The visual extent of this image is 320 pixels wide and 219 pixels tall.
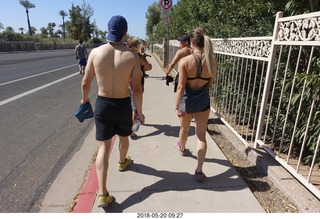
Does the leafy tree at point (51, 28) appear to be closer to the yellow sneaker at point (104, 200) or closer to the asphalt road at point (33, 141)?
the asphalt road at point (33, 141)

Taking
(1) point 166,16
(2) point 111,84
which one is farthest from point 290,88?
(1) point 166,16

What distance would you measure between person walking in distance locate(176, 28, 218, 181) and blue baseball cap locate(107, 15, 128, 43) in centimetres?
82

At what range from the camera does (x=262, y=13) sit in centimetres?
447

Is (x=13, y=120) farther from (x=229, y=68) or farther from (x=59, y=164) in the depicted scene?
(x=229, y=68)

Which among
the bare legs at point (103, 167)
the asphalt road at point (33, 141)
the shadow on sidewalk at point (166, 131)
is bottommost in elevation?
the asphalt road at point (33, 141)

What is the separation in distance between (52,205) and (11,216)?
1.27 feet

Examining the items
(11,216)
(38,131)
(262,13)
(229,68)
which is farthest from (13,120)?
(262,13)

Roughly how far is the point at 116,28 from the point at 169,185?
1866 millimetres

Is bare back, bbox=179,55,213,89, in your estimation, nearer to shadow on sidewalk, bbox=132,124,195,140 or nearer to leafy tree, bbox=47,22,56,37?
shadow on sidewalk, bbox=132,124,195,140

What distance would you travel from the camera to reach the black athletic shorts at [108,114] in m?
2.72

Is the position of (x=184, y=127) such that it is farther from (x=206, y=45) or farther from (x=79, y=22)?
(x=79, y=22)

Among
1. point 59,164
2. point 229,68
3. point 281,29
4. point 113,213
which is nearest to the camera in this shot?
point 113,213

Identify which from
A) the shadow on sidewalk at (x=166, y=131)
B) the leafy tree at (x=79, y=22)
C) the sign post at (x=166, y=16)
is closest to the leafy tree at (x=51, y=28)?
the leafy tree at (x=79, y=22)

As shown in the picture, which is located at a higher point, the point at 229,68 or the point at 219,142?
the point at 229,68
